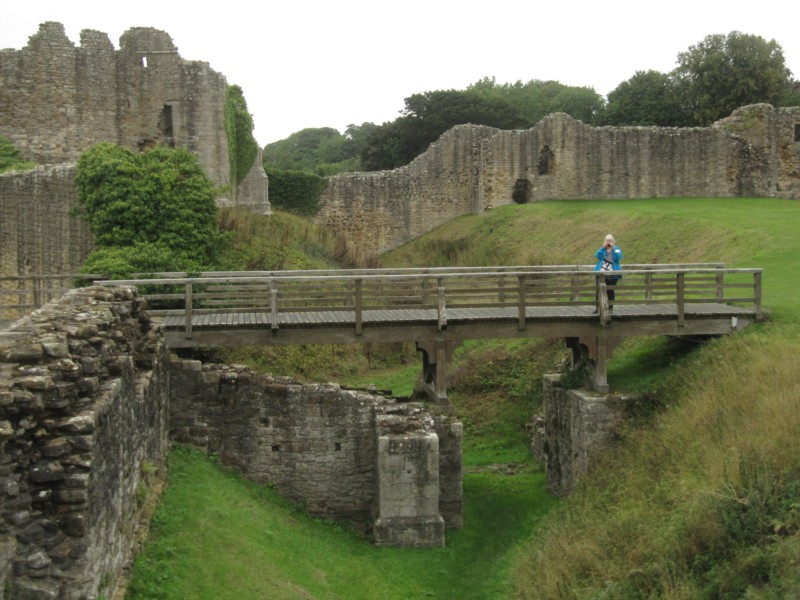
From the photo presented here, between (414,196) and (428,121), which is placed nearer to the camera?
(414,196)

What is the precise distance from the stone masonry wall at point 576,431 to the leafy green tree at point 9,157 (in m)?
17.0

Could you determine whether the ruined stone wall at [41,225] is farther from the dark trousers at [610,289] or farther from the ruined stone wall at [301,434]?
the dark trousers at [610,289]

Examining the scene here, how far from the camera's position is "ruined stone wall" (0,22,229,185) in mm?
26422

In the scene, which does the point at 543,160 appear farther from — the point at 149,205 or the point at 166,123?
the point at 149,205

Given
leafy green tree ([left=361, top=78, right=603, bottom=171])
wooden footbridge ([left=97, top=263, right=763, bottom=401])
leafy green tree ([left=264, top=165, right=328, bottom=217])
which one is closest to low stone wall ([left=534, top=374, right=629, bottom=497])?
wooden footbridge ([left=97, top=263, right=763, bottom=401])

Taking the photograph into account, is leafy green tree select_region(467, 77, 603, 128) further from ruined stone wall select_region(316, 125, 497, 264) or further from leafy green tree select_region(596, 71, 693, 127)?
ruined stone wall select_region(316, 125, 497, 264)

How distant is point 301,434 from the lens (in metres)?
12.4

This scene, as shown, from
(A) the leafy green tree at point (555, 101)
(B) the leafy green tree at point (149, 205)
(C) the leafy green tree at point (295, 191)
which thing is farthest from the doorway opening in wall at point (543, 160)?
(A) the leafy green tree at point (555, 101)

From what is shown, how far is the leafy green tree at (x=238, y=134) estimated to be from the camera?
2719 cm

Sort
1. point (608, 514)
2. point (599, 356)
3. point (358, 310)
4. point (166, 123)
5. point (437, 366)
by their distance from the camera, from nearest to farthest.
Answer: point (608, 514)
point (358, 310)
point (437, 366)
point (599, 356)
point (166, 123)

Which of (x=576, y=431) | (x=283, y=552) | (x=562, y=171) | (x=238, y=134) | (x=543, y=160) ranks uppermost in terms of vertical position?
(x=238, y=134)

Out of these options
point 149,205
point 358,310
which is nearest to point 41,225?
point 149,205

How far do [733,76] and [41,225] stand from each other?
35.4 metres

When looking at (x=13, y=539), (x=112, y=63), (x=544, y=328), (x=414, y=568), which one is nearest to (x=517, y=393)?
(x=544, y=328)
